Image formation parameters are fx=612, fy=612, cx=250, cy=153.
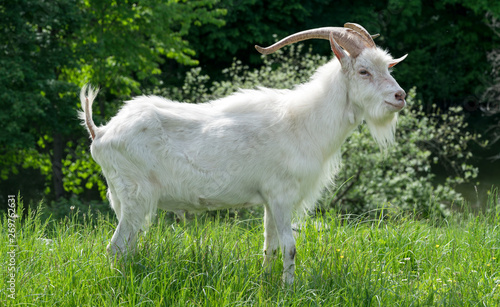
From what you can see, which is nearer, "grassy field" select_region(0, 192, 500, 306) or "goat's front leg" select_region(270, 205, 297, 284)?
"grassy field" select_region(0, 192, 500, 306)

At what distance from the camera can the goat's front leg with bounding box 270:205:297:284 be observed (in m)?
4.24

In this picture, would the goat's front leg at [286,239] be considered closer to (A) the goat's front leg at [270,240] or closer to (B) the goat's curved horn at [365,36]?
(A) the goat's front leg at [270,240]

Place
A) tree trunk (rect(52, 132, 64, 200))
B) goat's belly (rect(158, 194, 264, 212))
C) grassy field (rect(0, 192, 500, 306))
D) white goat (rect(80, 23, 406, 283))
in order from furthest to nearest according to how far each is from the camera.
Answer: tree trunk (rect(52, 132, 64, 200)) < goat's belly (rect(158, 194, 264, 212)) < white goat (rect(80, 23, 406, 283)) < grassy field (rect(0, 192, 500, 306))

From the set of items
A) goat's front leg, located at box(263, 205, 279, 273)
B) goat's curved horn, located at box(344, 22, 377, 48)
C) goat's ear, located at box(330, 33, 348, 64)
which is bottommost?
goat's front leg, located at box(263, 205, 279, 273)

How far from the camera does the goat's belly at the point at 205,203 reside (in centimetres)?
433

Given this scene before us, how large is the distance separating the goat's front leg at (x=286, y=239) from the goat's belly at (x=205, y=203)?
209mm

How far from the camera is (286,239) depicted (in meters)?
4.26

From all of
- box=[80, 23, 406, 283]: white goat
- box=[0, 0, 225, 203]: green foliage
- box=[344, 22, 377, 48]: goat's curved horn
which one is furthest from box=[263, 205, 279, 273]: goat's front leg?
box=[0, 0, 225, 203]: green foliage

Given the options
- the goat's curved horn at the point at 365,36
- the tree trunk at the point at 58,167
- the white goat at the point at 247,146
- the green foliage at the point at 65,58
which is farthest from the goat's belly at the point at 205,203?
the tree trunk at the point at 58,167

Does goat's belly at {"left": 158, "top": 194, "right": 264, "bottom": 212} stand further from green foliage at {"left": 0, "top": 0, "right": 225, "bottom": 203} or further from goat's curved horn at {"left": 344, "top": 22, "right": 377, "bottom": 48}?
green foliage at {"left": 0, "top": 0, "right": 225, "bottom": 203}

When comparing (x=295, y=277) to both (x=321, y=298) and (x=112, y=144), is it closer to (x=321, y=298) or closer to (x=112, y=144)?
(x=321, y=298)

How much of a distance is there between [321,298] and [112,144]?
5.80ft

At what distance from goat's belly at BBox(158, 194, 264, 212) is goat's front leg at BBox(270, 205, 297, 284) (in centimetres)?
21

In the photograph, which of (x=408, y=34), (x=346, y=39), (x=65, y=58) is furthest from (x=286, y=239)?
(x=408, y=34)
